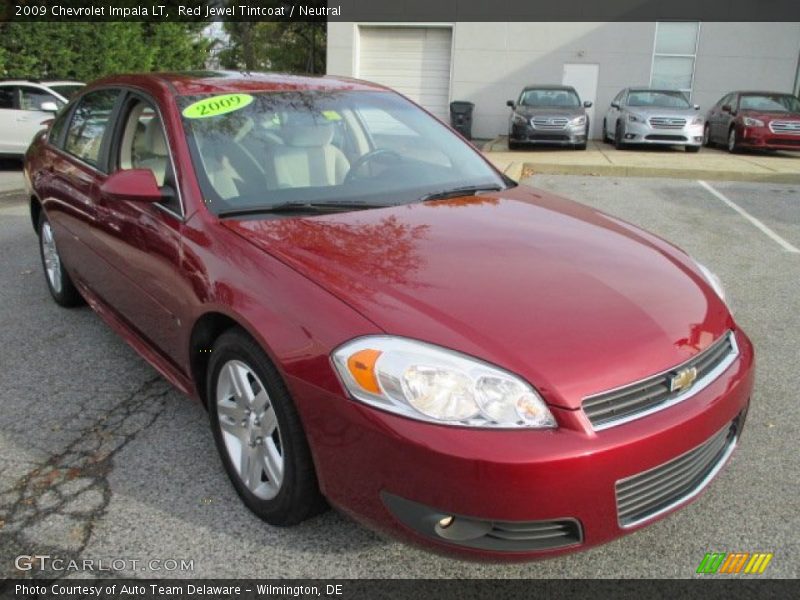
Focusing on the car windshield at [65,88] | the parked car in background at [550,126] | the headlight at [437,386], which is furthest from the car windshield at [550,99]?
the headlight at [437,386]

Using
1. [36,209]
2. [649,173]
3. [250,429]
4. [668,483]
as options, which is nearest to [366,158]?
[250,429]

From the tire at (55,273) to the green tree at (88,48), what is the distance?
42.4 ft

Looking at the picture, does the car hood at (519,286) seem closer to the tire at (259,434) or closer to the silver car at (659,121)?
the tire at (259,434)

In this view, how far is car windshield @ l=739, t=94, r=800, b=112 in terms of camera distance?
1579 cm

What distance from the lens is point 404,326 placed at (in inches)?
82.1

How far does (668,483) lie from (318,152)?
207cm

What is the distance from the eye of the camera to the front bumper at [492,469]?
1905 millimetres

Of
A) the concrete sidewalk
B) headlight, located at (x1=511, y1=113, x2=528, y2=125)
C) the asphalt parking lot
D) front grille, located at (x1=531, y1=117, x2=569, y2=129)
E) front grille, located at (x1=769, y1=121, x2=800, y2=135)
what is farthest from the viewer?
headlight, located at (x1=511, y1=113, x2=528, y2=125)

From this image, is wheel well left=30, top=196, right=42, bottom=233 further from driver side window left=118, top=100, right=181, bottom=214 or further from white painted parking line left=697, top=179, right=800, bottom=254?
white painted parking line left=697, top=179, right=800, bottom=254

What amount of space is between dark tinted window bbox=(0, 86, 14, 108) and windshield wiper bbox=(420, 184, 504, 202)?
1141cm

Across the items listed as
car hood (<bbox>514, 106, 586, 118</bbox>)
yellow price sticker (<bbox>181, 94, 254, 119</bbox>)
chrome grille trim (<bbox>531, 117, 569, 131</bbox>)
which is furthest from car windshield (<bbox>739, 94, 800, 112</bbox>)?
yellow price sticker (<bbox>181, 94, 254, 119</bbox>)

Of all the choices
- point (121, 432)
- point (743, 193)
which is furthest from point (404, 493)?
point (743, 193)

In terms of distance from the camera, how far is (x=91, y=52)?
18641 mm

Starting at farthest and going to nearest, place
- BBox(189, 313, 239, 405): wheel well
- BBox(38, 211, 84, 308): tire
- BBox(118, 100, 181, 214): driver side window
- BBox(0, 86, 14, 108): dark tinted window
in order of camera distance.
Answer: BBox(0, 86, 14, 108): dark tinted window < BBox(38, 211, 84, 308): tire < BBox(118, 100, 181, 214): driver side window < BBox(189, 313, 239, 405): wheel well
